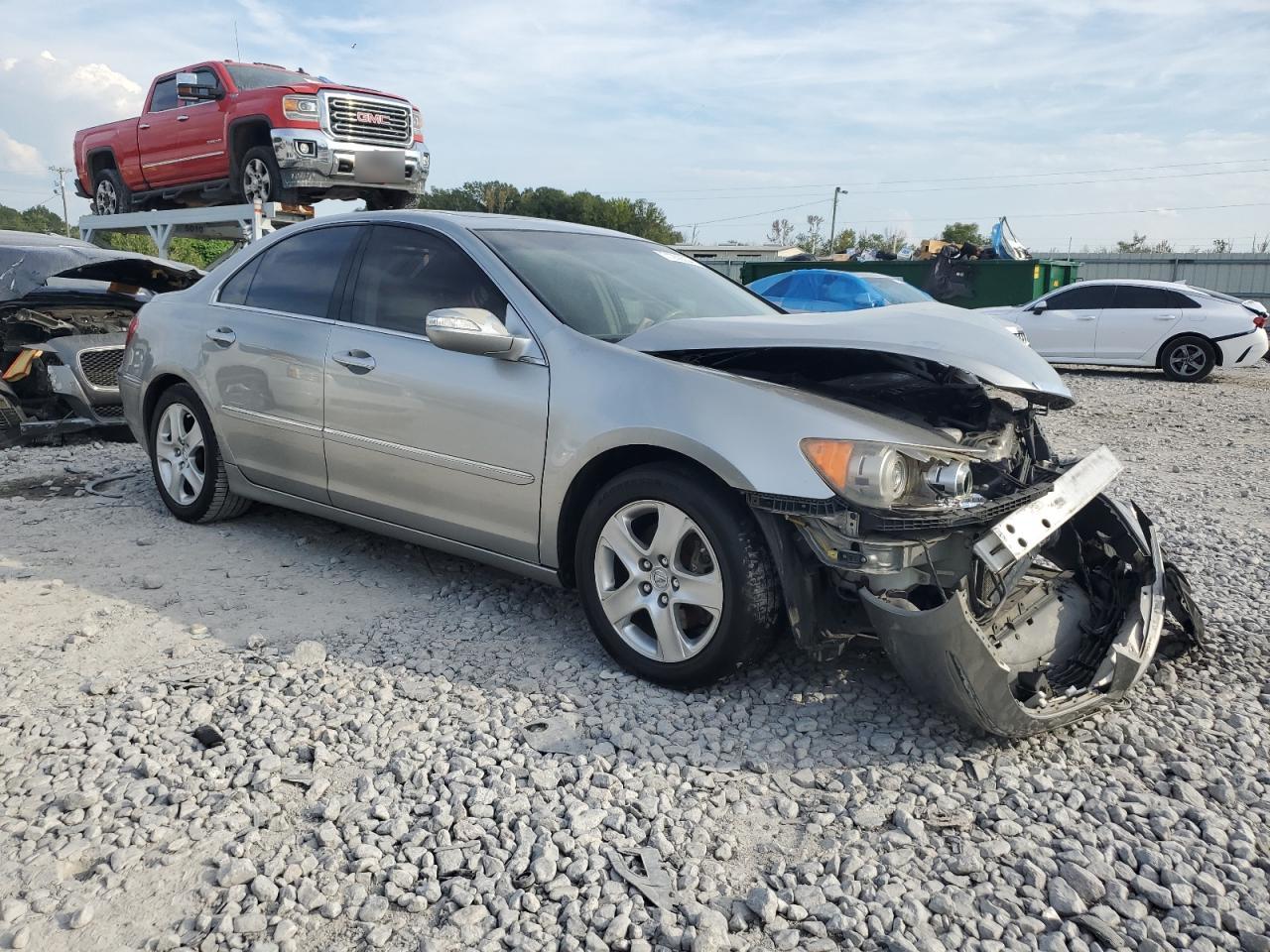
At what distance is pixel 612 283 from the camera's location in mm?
4238

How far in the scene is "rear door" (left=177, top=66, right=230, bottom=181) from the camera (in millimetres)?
10094

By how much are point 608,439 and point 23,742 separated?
2076 millimetres

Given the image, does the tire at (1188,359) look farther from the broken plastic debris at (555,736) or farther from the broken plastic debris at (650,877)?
the broken plastic debris at (650,877)

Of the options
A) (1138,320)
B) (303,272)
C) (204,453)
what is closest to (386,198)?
(204,453)

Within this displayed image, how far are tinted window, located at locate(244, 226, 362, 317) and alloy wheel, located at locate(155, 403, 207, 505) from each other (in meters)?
0.80

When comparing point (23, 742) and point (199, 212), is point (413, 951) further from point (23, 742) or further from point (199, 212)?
point (199, 212)

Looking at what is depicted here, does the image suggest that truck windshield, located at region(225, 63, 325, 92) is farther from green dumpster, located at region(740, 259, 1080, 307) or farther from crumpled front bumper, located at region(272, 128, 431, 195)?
green dumpster, located at region(740, 259, 1080, 307)

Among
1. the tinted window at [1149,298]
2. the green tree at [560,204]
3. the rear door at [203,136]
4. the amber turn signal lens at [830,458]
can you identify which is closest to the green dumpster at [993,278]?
the tinted window at [1149,298]

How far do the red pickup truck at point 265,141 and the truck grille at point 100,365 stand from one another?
273 centimetres

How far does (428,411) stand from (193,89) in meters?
8.00

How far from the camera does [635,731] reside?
3.19 metres

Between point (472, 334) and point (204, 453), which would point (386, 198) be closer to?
point (204, 453)

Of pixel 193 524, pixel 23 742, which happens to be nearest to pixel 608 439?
pixel 23 742

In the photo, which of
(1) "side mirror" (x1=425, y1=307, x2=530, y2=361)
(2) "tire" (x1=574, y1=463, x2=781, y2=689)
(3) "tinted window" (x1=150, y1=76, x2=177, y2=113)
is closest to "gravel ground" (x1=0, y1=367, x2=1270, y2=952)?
(2) "tire" (x1=574, y1=463, x2=781, y2=689)
